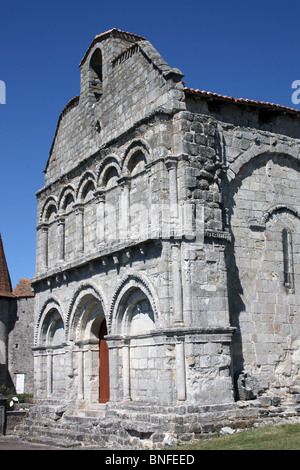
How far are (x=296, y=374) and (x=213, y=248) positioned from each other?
150 inches

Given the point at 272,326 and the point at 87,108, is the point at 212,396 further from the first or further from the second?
the point at 87,108

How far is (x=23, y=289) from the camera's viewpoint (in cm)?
3144

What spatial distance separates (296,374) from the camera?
45.8ft

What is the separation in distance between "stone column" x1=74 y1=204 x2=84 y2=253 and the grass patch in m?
7.32

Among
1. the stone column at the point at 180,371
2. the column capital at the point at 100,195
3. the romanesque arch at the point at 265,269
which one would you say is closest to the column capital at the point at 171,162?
the romanesque arch at the point at 265,269

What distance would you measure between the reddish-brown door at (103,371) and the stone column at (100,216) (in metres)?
2.51

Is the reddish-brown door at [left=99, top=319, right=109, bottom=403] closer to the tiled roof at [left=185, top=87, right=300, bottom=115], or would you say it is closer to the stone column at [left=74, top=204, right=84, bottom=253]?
the stone column at [left=74, top=204, right=84, bottom=253]

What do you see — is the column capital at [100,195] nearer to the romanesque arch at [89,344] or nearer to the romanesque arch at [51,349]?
the romanesque arch at [89,344]

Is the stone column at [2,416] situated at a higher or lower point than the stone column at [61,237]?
lower

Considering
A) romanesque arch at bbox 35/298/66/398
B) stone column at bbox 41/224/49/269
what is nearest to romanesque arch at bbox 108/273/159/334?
romanesque arch at bbox 35/298/66/398

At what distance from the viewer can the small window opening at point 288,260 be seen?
47.2 feet

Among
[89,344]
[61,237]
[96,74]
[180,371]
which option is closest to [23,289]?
[61,237]

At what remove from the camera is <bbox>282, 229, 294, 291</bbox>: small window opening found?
14.4 m

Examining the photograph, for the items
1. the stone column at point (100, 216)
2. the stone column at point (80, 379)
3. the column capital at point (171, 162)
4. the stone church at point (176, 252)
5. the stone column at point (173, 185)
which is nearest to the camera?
the stone church at point (176, 252)
